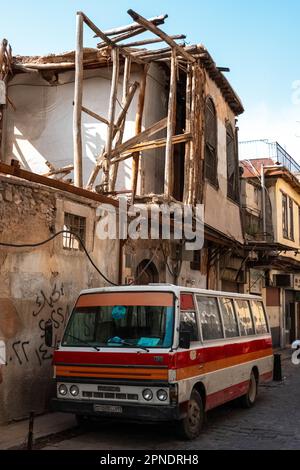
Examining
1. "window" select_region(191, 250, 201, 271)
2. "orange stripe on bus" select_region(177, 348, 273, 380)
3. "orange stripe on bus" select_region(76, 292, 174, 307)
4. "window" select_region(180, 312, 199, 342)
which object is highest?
"window" select_region(191, 250, 201, 271)

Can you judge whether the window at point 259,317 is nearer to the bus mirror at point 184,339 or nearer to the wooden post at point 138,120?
the bus mirror at point 184,339

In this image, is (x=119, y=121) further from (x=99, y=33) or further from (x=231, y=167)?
(x=231, y=167)

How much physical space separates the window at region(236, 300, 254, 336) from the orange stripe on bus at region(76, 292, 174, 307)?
299 cm

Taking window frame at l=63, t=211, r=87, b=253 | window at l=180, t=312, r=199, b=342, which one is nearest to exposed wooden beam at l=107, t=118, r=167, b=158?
window frame at l=63, t=211, r=87, b=253

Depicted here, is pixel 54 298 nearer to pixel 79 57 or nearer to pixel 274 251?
pixel 79 57

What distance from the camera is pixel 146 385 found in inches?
275

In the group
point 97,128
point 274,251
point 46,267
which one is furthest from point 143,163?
point 274,251

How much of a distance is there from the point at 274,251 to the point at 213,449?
15.1 m

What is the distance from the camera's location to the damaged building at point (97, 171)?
8.78m

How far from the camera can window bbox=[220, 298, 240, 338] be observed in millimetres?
9391

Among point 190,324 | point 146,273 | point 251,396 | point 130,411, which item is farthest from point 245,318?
point 130,411

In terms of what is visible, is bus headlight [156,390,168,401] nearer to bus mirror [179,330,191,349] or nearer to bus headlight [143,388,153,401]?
bus headlight [143,388,153,401]

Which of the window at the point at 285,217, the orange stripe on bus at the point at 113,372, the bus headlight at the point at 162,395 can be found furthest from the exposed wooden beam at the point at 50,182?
the window at the point at 285,217

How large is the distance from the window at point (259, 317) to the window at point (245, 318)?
0.38 metres
